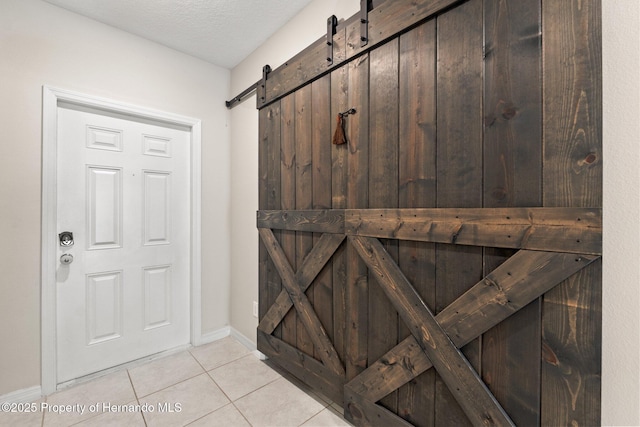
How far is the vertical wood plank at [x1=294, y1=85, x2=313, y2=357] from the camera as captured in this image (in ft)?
5.84

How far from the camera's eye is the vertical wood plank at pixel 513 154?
948mm

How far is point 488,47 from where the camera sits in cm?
104

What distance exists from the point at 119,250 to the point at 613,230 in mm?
2826

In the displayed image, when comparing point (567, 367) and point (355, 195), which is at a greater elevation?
point (355, 195)

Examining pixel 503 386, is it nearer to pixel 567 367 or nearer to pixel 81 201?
pixel 567 367

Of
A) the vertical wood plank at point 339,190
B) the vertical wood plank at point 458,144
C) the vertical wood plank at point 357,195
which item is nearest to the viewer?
the vertical wood plank at point 458,144

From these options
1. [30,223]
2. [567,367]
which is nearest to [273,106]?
[30,223]

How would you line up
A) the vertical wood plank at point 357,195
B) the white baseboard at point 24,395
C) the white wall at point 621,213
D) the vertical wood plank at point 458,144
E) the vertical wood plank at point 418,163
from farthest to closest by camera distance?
the white baseboard at point 24,395
the vertical wood plank at point 357,195
the vertical wood plank at point 418,163
the vertical wood plank at point 458,144
the white wall at point 621,213

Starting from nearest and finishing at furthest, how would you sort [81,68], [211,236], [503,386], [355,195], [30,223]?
[503,386]
[355,195]
[30,223]
[81,68]
[211,236]

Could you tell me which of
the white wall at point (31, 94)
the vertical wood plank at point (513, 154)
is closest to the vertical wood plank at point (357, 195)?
the vertical wood plank at point (513, 154)

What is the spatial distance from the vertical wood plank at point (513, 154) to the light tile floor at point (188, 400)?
38.7 inches

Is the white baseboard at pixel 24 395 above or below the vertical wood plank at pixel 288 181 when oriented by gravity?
below

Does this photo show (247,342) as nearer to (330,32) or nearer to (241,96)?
(241,96)

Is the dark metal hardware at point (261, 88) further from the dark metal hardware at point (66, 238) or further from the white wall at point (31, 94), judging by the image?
the dark metal hardware at point (66, 238)
